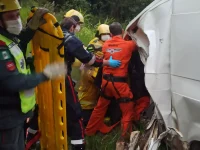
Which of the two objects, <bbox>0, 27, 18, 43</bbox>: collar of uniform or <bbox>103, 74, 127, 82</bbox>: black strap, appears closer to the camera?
<bbox>0, 27, 18, 43</bbox>: collar of uniform

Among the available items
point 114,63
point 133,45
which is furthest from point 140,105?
point 133,45

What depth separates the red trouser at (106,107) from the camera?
512cm

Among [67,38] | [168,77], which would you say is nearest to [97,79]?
[67,38]

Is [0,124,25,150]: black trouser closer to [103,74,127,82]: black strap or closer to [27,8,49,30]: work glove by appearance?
[27,8,49,30]: work glove

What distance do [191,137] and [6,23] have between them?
1.88 meters

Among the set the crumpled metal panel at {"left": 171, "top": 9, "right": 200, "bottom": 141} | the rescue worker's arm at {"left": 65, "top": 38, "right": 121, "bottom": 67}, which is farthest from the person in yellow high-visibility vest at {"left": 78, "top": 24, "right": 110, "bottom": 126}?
the crumpled metal panel at {"left": 171, "top": 9, "right": 200, "bottom": 141}

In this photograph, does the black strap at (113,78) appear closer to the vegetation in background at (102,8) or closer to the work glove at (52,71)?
the work glove at (52,71)

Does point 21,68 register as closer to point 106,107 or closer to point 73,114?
point 73,114

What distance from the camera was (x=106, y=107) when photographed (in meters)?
5.52

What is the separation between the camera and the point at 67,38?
435 centimetres

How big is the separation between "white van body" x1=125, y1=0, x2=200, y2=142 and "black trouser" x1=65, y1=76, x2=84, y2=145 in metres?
1.00

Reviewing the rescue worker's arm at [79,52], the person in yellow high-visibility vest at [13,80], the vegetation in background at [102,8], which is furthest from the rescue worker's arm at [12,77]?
the vegetation in background at [102,8]

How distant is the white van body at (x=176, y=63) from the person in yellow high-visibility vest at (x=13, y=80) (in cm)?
104

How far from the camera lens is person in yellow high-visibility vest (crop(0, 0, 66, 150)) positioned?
3023mm
